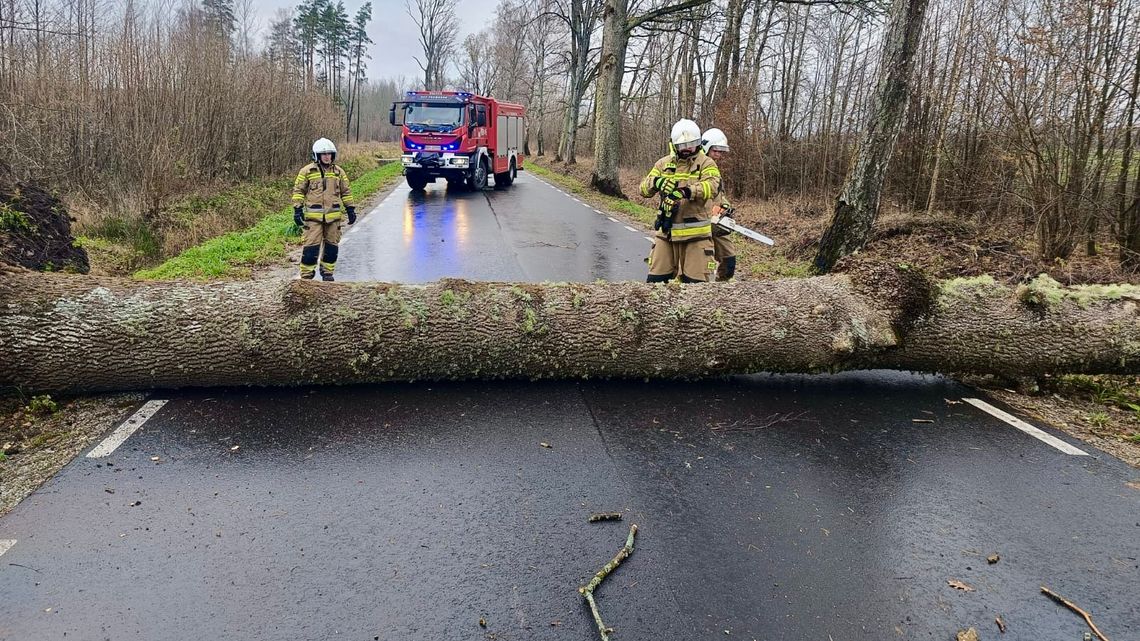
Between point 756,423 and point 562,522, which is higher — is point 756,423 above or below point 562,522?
above

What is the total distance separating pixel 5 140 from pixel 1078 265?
50.3 feet

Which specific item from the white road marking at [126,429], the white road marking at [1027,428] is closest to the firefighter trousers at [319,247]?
the white road marking at [126,429]

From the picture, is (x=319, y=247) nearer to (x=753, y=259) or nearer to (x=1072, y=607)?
(x=753, y=259)

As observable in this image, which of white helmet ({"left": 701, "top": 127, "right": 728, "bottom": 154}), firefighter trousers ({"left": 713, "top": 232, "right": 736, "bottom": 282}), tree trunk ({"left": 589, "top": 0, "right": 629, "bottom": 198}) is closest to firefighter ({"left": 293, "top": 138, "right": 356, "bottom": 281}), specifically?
white helmet ({"left": 701, "top": 127, "right": 728, "bottom": 154})

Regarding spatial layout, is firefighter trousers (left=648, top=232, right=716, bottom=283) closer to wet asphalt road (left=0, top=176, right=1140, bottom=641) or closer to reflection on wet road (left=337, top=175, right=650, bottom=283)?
wet asphalt road (left=0, top=176, right=1140, bottom=641)

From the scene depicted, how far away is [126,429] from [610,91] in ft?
58.3

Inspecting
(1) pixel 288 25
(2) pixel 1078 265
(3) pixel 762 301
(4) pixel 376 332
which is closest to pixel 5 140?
(4) pixel 376 332

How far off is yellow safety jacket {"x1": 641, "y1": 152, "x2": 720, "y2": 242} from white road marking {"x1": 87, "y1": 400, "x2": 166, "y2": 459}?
4.14m

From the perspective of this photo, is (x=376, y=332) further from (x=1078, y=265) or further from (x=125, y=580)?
(x=1078, y=265)

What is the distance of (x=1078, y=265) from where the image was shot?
8438 mm

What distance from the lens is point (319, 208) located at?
7.60 metres

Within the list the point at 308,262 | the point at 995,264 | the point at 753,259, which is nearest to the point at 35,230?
the point at 308,262

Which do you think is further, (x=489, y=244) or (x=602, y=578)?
(x=489, y=244)

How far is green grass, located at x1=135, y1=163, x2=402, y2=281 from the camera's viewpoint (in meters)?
8.27
